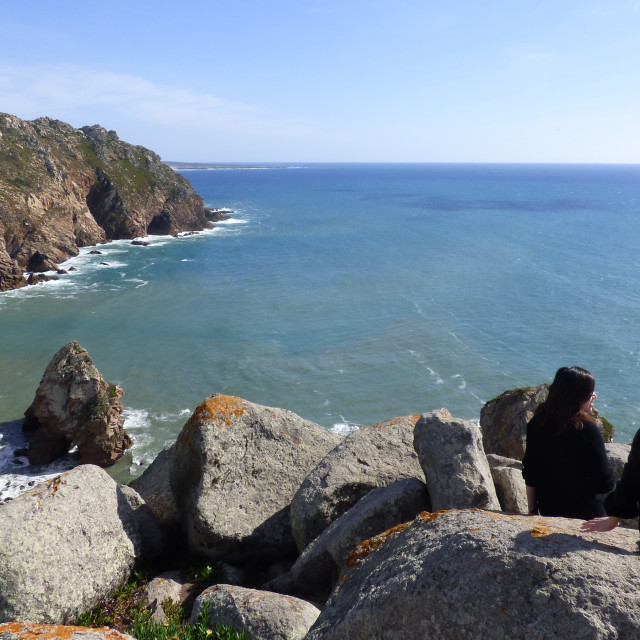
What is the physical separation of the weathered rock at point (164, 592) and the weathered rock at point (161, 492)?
2.03m

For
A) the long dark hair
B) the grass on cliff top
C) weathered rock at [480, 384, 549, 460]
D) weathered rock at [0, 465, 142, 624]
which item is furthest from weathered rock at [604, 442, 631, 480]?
weathered rock at [0, 465, 142, 624]

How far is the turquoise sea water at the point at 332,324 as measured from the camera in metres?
41.5

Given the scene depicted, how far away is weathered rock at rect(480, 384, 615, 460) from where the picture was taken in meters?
18.9

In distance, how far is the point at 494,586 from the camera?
16.6 feet

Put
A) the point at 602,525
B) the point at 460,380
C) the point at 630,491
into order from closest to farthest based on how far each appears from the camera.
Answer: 1. the point at 630,491
2. the point at 602,525
3. the point at 460,380

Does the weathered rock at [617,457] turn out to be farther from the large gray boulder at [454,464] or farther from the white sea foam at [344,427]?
the white sea foam at [344,427]

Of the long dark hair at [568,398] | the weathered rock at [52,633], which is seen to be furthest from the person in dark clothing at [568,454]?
the weathered rock at [52,633]

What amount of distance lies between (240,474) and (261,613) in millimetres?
4371

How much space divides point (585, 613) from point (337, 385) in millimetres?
38811

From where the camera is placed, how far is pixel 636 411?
132 feet

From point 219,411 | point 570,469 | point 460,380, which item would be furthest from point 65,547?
point 460,380

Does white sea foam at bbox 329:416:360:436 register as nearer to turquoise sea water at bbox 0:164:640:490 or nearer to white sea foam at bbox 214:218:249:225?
turquoise sea water at bbox 0:164:640:490

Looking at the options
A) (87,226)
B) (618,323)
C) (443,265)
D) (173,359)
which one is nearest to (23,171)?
(87,226)

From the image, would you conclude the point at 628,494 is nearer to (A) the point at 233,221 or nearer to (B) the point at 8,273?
(B) the point at 8,273
